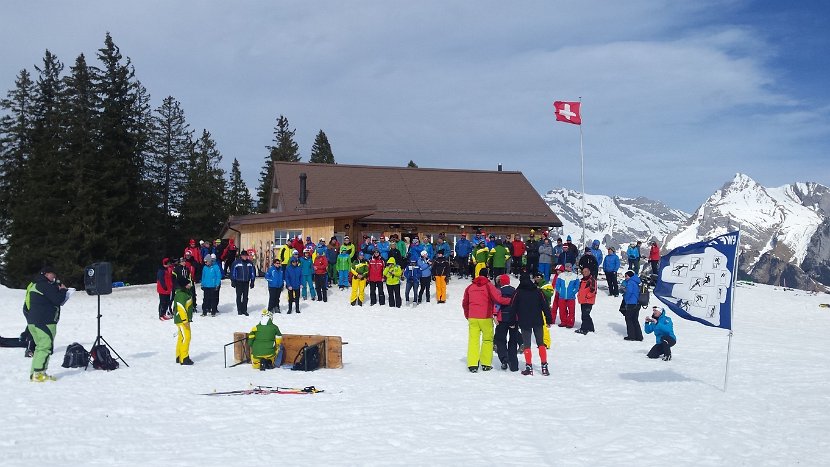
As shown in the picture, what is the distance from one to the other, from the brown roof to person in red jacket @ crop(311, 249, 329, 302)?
28.8ft

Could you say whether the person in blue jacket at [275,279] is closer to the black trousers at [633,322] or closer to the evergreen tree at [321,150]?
the black trousers at [633,322]

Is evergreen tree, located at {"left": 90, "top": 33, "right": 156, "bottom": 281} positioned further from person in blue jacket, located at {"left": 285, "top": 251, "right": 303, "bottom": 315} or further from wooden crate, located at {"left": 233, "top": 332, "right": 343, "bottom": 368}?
wooden crate, located at {"left": 233, "top": 332, "right": 343, "bottom": 368}

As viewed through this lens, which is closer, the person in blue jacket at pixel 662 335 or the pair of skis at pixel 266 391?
the pair of skis at pixel 266 391

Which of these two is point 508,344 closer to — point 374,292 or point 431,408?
point 431,408

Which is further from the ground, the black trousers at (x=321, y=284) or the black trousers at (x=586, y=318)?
the black trousers at (x=321, y=284)

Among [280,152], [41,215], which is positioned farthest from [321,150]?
[41,215]


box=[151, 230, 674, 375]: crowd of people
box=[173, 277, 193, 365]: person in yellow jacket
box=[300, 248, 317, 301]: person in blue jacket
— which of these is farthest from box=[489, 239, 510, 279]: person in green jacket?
box=[173, 277, 193, 365]: person in yellow jacket

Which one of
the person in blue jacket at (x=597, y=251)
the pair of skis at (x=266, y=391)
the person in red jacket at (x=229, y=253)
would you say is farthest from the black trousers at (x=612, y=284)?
the pair of skis at (x=266, y=391)

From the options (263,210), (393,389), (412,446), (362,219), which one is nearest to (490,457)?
(412,446)

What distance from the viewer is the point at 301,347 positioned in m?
13.6

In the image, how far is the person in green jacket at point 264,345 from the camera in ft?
43.0

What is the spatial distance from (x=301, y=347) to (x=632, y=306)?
835 centimetres

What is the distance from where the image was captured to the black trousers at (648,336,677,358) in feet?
46.3

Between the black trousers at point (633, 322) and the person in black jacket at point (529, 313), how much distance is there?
488 centimetres
